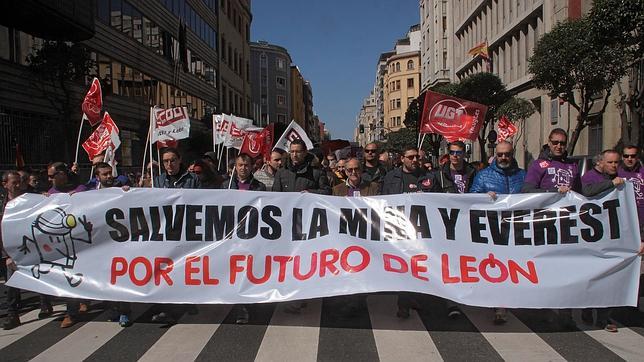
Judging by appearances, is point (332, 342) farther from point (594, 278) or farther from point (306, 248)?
point (594, 278)

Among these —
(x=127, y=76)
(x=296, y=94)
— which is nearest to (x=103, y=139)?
(x=127, y=76)

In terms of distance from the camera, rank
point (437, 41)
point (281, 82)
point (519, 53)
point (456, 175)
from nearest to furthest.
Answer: point (456, 175) < point (519, 53) < point (437, 41) < point (281, 82)

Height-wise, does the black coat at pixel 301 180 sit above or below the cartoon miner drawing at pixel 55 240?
above

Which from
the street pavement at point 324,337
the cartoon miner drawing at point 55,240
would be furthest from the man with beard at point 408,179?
the cartoon miner drawing at point 55,240

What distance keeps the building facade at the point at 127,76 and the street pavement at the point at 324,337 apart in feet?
27.4

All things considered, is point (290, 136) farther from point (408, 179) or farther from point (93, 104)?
point (93, 104)

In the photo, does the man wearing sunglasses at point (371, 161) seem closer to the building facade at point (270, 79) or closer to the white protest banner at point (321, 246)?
the white protest banner at point (321, 246)

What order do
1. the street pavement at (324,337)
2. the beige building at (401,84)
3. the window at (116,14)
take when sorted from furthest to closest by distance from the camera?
the beige building at (401,84)
the window at (116,14)
the street pavement at (324,337)

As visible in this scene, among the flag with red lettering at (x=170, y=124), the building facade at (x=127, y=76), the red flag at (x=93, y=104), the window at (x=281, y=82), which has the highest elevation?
the window at (x=281, y=82)

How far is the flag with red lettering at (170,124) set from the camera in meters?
9.32

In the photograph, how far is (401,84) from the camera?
96625 millimetres

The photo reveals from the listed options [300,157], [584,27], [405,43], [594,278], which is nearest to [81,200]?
[300,157]

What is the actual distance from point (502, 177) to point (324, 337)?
8.40 ft

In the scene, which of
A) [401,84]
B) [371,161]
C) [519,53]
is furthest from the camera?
[401,84]
